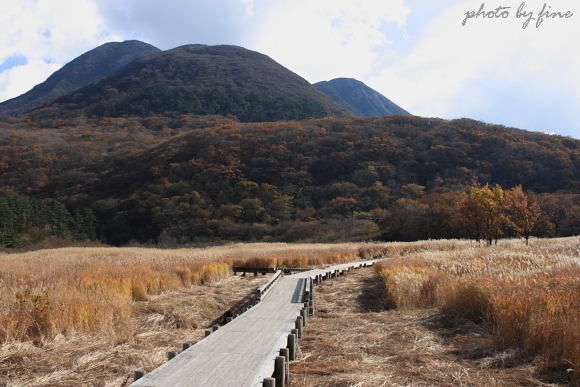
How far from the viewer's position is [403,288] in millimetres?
12539

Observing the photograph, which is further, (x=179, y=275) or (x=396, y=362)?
(x=179, y=275)

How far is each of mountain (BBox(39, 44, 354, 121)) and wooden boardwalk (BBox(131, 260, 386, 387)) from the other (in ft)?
380

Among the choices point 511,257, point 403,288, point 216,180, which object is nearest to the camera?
point 403,288

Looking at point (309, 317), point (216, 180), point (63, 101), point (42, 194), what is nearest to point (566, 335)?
point (309, 317)

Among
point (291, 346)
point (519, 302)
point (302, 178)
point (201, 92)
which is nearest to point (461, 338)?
point (519, 302)

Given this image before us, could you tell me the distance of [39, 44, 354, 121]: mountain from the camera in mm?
128375

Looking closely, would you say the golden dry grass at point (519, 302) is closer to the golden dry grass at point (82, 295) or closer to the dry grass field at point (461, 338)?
the dry grass field at point (461, 338)

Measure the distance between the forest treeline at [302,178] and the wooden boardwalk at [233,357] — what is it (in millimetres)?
34436

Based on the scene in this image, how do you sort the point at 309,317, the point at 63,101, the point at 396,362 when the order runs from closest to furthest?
the point at 396,362
the point at 309,317
the point at 63,101

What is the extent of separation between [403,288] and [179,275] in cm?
815

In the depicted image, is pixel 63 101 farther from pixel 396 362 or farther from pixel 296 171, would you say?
pixel 396 362

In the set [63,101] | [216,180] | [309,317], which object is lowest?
[309,317]

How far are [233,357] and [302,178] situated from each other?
192 ft

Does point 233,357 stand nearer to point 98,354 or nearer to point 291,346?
point 291,346
